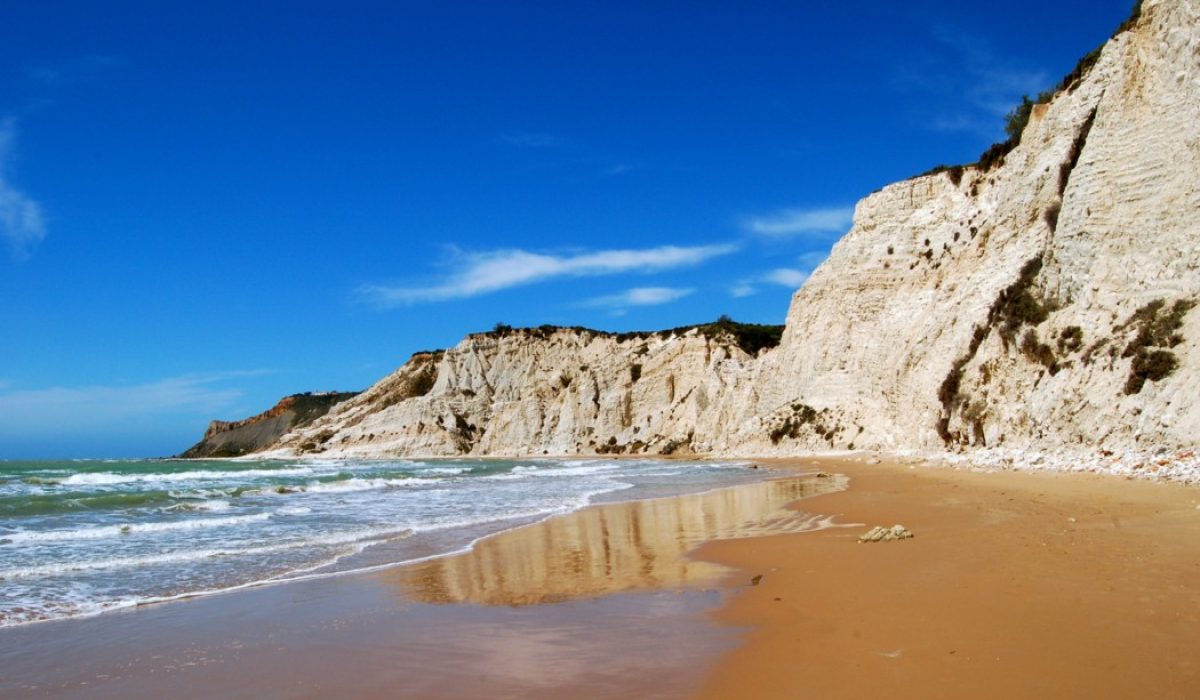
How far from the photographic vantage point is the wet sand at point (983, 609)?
4.20 metres

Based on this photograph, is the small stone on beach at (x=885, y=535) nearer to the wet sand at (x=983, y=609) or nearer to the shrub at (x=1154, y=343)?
the wet sand at (x=983, y=609)

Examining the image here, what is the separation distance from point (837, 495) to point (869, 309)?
25836 millimetres

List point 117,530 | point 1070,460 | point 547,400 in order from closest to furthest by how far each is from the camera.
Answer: point 117,530
point 1070,460
point 547,400

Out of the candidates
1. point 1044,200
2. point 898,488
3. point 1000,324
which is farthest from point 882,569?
point 1044,200

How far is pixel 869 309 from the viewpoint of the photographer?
1586 inches

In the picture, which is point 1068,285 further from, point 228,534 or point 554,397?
point 554,397

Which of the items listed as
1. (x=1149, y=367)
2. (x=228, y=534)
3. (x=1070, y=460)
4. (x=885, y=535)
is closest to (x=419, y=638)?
(x=885, y=535)

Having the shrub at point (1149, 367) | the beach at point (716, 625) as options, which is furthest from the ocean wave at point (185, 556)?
the shrub at point (1149, 367)

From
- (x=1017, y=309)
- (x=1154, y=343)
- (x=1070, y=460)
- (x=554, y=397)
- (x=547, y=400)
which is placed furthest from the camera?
(x=547, y=400)

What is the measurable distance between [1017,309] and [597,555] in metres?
19.2

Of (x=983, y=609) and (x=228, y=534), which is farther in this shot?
(x=228, y=534)

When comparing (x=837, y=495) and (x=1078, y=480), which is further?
(x=837, y=495)

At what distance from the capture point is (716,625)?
5930 mm

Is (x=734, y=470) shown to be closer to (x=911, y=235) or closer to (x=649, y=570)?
(x=911, y=235)
